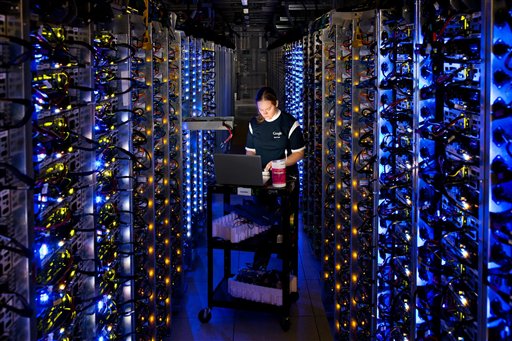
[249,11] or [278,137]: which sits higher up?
[249,11]

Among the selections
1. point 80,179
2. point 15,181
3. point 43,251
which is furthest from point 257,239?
point 15,181

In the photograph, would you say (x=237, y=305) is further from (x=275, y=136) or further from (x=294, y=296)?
(x=275, y=136)

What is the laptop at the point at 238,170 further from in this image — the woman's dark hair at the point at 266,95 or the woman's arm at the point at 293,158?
the woman's dark hair at the point at 266,95

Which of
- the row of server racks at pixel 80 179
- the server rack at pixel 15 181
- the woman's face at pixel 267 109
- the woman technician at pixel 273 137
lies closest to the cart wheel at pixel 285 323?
the woman technician at pixel 273 137

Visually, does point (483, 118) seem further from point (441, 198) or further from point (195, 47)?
point (195, 47)

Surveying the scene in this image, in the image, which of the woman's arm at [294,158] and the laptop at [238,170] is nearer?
the laptop at [238,170]

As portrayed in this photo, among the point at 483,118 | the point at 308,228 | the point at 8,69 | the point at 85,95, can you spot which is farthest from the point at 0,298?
the point at 308,228

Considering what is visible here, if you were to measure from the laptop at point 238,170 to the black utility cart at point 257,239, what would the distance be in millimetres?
53

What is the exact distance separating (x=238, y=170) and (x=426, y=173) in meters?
2.52

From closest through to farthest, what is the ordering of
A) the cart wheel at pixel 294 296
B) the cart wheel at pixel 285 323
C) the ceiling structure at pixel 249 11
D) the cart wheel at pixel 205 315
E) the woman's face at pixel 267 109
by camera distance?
the cart wheel at pixel 285 323
the cart wheel at pixel 205 315
the woman's face at pixel 267 109
the cart wheel at pixel 294 296
the ceiling structure at pixel 249 11

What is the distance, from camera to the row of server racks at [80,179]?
2227mm

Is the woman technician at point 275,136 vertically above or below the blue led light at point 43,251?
above

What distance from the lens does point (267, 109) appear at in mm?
6000

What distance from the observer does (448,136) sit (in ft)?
9.21
